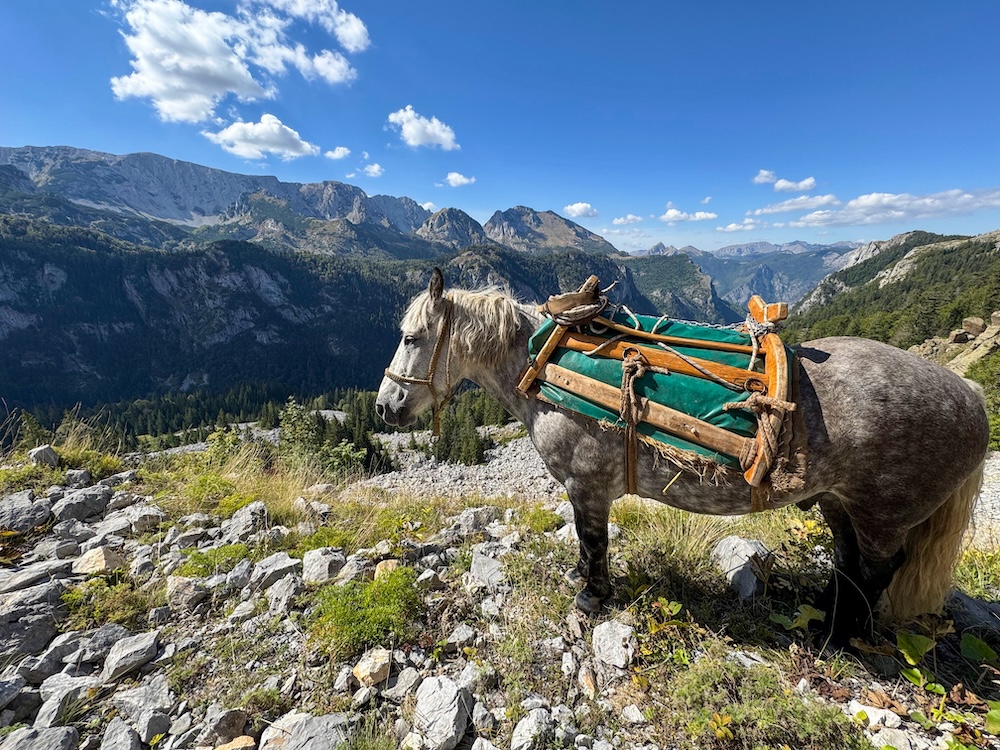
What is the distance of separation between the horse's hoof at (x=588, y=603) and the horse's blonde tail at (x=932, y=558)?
2.21m

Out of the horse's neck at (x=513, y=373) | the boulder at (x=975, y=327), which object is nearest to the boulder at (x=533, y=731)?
the horse's neck at (x=513, y=373)

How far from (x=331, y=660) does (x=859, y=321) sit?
99096mm

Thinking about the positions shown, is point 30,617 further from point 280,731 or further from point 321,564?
point 280,731

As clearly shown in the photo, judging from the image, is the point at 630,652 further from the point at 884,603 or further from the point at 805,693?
the point at 884,603

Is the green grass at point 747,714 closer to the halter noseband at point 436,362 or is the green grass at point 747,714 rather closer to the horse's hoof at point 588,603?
the horse's hoof at point 588,603

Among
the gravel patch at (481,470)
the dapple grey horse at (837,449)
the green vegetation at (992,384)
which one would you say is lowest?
the gravel patch at (481,470)

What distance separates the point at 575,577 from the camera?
3.91 meters

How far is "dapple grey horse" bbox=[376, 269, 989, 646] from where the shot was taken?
8.58 feet

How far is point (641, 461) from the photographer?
10.4 feet

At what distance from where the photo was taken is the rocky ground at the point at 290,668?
8.36 ft

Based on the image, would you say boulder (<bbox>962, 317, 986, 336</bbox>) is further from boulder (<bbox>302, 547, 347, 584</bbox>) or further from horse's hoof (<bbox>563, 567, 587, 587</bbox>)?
boulder (<bbox>302, 547, 347, 584</bbox>)

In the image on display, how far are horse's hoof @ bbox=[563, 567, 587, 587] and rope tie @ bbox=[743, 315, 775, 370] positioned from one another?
2411mm

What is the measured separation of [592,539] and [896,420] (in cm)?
225

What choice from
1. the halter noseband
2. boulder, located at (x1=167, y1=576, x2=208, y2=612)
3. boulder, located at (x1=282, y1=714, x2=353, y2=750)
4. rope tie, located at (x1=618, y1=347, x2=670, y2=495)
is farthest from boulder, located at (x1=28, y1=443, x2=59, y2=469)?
rope tie, located at (x1=618, y1=347, x2=670, y2=495)
